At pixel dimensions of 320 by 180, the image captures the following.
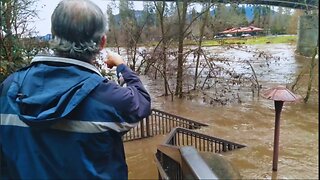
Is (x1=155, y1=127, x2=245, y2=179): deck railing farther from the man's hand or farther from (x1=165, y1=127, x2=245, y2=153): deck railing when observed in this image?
the man's hand

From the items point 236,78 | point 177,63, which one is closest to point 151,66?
point 177,63

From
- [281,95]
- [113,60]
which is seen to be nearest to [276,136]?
[281,95]

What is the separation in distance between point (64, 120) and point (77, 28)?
0.29 metres

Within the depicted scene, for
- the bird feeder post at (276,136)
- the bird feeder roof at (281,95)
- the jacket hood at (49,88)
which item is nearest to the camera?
the jacket hood at (49,88)

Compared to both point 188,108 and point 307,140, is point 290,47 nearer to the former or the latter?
point 188,108

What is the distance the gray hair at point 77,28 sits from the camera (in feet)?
3.56

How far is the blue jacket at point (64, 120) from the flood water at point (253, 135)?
996 millimetres

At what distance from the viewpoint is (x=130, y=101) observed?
1068 mm

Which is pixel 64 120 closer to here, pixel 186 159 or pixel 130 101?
pixel 130 101

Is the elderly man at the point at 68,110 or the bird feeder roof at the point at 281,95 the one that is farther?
the bird feeder roof at the point at 281,95

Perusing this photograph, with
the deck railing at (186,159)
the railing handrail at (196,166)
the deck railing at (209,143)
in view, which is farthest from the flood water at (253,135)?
the railing handrail at (196,166)

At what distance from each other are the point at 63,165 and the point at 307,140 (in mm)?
5516

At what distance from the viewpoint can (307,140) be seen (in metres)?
5.77

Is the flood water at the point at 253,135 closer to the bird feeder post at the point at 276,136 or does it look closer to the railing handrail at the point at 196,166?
the bird feeder post at the point at 276,136
